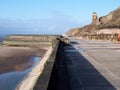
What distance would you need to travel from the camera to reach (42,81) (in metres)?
7.80

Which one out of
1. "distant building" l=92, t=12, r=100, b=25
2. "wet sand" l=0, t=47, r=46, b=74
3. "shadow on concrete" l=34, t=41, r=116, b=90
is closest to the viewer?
"shadow on concrete" l=34, t=41, r=116, b=90

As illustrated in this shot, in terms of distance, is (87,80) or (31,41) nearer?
(87,80)

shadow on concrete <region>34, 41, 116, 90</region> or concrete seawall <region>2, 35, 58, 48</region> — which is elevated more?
shadow on concrete <region>34, 41, 116, 90</region>

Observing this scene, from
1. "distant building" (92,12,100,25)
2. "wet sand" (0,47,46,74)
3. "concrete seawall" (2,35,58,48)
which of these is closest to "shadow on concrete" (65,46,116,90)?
"wet sand" (0,47,46,74)

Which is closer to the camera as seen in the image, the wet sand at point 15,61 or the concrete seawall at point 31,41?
the wet sand at point 15,61

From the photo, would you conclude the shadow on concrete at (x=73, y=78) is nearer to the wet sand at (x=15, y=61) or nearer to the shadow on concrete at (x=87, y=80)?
the shadow on concrete at (x=87, y=80)

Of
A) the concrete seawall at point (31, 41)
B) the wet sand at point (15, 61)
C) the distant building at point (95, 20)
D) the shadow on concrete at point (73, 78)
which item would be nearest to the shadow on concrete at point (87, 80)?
the shadow on concrete at point (73, 78)

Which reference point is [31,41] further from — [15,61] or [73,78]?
[73,78]

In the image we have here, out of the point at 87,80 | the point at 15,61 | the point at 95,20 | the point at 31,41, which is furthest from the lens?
the point at 95,20

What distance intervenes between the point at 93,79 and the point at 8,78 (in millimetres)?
9129

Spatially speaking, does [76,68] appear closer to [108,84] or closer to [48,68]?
[108,84]

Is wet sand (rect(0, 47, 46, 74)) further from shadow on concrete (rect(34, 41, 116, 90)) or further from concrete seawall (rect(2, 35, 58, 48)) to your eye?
concrete seawall (rect(2, 35, 58, 48))

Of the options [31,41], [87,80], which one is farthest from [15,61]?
[31,41]

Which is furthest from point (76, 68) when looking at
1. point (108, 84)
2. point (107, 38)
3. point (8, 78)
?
point (107, 38)
